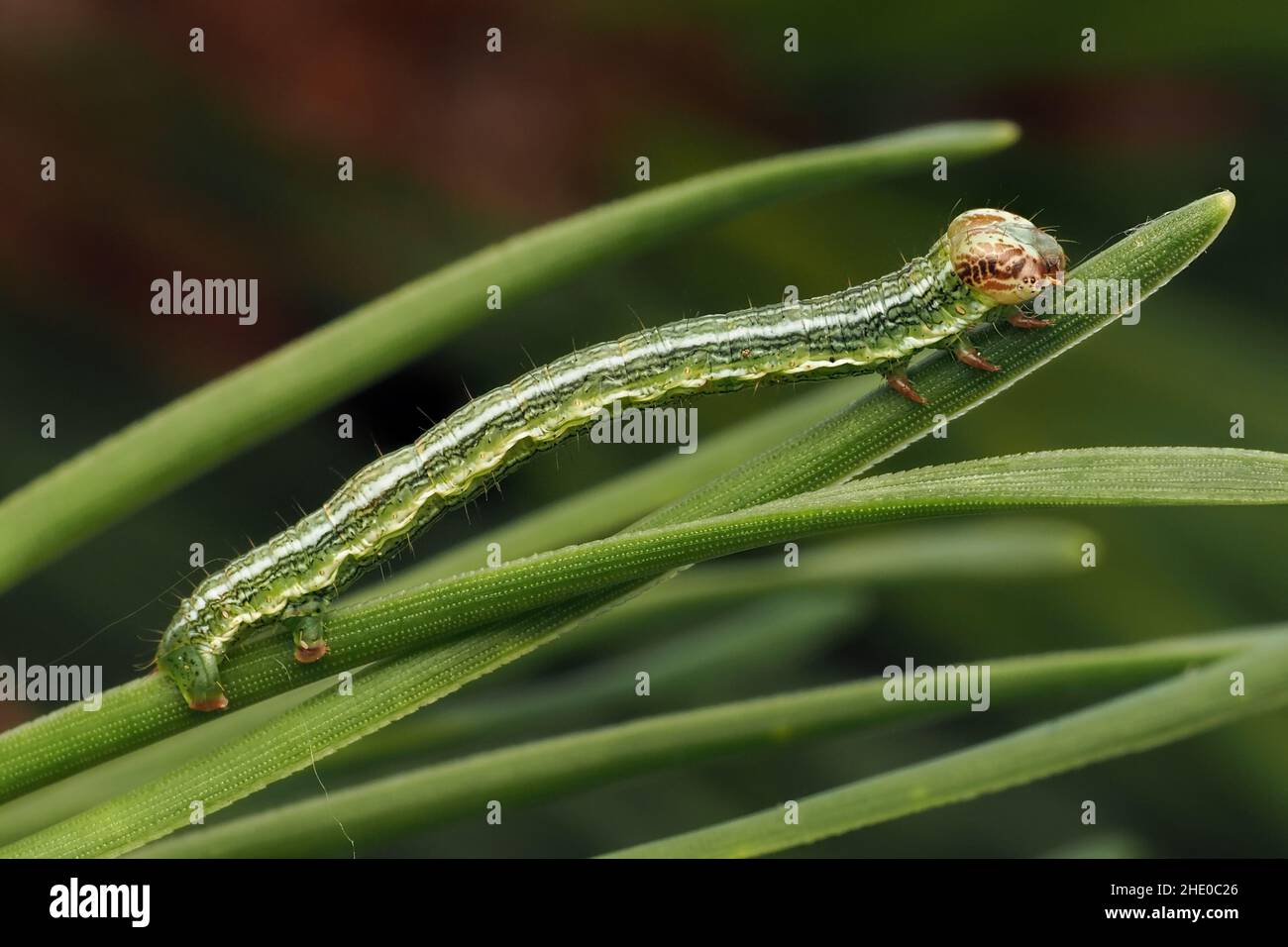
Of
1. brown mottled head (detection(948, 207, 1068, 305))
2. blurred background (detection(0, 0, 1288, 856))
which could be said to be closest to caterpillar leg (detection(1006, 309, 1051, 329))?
brown mottled head (detection(948, 207, 1068, 305))

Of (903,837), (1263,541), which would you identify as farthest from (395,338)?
(1263,541)

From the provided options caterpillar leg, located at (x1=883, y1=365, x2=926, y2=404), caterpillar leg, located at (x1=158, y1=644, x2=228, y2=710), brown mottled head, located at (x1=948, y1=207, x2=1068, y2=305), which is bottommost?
caterpillar leg, located at (x1=158, y1=644, x2=228, y2=710)

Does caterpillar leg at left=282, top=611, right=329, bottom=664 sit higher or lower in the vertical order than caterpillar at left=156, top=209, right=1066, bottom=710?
lower

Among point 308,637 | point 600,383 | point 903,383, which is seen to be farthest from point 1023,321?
point 308,637

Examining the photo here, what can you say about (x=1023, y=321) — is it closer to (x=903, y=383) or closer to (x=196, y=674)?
(x=903, y=383)

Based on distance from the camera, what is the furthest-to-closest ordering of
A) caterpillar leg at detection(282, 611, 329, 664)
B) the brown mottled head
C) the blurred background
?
1. the blurred background
2. the brown mottled head
3. caterpillar leg at detection(282, 611, 329, 664)

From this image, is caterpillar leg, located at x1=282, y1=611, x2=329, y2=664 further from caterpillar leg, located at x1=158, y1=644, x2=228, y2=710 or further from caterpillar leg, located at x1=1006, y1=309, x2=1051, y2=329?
caterpillar leg, located at x1=1006, y1=309, x2=1051, y2=329

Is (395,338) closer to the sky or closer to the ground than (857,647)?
closer to the sky

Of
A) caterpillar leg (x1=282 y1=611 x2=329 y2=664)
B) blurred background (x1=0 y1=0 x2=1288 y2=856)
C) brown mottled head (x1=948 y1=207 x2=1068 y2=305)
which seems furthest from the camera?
blurred background (x1=0 y1=0 x2=1288 y2=856)

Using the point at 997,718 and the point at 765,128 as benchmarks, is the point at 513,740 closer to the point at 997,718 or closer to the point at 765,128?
the point at 997,718
